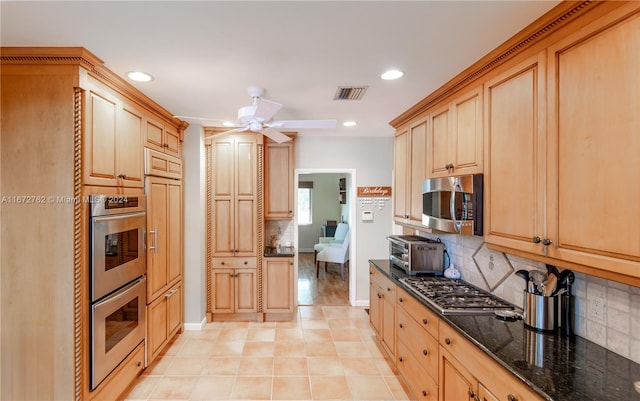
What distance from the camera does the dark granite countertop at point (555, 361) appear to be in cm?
127

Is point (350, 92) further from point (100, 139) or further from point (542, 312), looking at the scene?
point (542, 312)

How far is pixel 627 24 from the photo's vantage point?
1262 millimetres

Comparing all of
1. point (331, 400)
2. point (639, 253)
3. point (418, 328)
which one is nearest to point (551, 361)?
point (639, 253)

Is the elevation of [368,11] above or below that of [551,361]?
above

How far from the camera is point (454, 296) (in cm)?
242

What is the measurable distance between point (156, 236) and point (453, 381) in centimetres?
272

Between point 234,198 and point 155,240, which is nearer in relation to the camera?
point 155,240

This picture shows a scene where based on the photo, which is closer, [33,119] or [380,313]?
[33,119]

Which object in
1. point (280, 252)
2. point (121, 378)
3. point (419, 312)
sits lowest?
point (121, 378)

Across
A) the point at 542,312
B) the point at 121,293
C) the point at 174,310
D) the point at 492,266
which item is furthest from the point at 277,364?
the point at 542,312

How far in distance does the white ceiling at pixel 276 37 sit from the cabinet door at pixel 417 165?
48 cm

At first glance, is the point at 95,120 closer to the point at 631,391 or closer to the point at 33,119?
the point at 33,119

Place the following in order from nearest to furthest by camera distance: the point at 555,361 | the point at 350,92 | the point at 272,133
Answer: the point at 555,361 → the point at 350,92 → the point at 272,133

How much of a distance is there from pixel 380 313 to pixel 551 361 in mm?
2025
